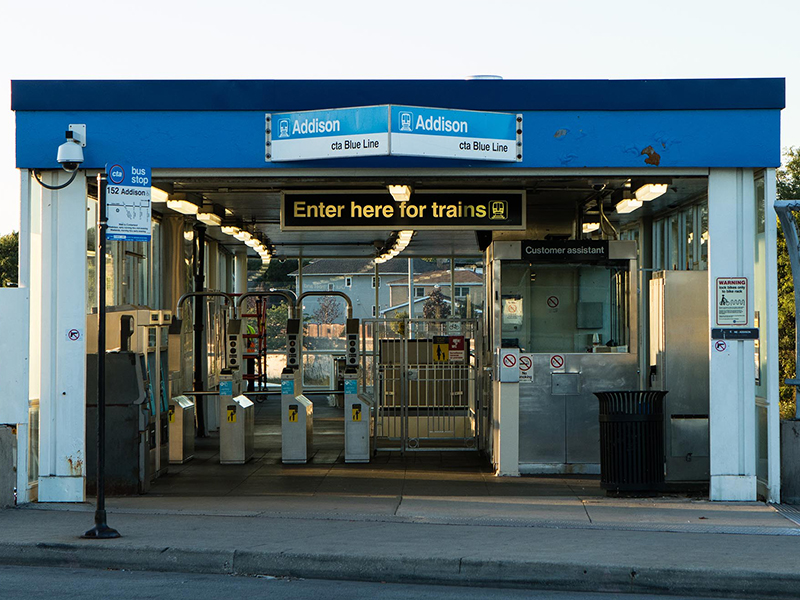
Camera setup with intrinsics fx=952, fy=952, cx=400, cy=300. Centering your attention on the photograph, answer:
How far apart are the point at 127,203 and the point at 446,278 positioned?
13.4 m

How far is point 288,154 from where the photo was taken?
10.2m

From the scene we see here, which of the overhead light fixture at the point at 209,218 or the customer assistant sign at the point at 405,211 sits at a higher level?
the overhead light fixture at the point at 209,218

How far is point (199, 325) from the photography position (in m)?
17.2

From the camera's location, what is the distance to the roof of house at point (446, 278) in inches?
846

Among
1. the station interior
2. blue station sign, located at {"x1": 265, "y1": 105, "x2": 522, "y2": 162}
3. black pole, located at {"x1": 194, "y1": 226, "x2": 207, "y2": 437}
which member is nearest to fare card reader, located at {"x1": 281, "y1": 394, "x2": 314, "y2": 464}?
the station interior

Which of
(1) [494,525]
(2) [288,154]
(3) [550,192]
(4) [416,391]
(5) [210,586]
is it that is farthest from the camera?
(4) [416,391]

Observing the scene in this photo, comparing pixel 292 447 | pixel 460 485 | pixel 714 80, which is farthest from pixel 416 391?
pixel 714 80

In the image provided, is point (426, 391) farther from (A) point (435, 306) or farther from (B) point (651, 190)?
(A) point (435, 306)

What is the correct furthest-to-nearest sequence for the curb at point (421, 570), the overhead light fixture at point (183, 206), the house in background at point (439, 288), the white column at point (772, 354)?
the house in background at point (439, 288) < the overhead light fixture at point (183, 206) < the white column at point (772, 354) < the curb at point (421, 570)

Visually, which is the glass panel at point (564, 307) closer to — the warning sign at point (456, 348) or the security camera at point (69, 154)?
the warning sign at point (456, 348)

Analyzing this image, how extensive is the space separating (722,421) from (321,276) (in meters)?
13.4

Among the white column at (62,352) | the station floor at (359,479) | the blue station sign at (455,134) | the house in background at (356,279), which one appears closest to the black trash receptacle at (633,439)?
the station floor at (359,479)

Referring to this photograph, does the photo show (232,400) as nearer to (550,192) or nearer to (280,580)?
(550,192)

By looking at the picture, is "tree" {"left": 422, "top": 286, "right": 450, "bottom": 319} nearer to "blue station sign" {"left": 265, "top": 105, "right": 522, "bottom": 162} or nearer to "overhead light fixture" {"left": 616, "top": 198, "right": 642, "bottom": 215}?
"overhead light fixture" {"left": 616, "top": 198, "right": 642, "bottom": 215}
